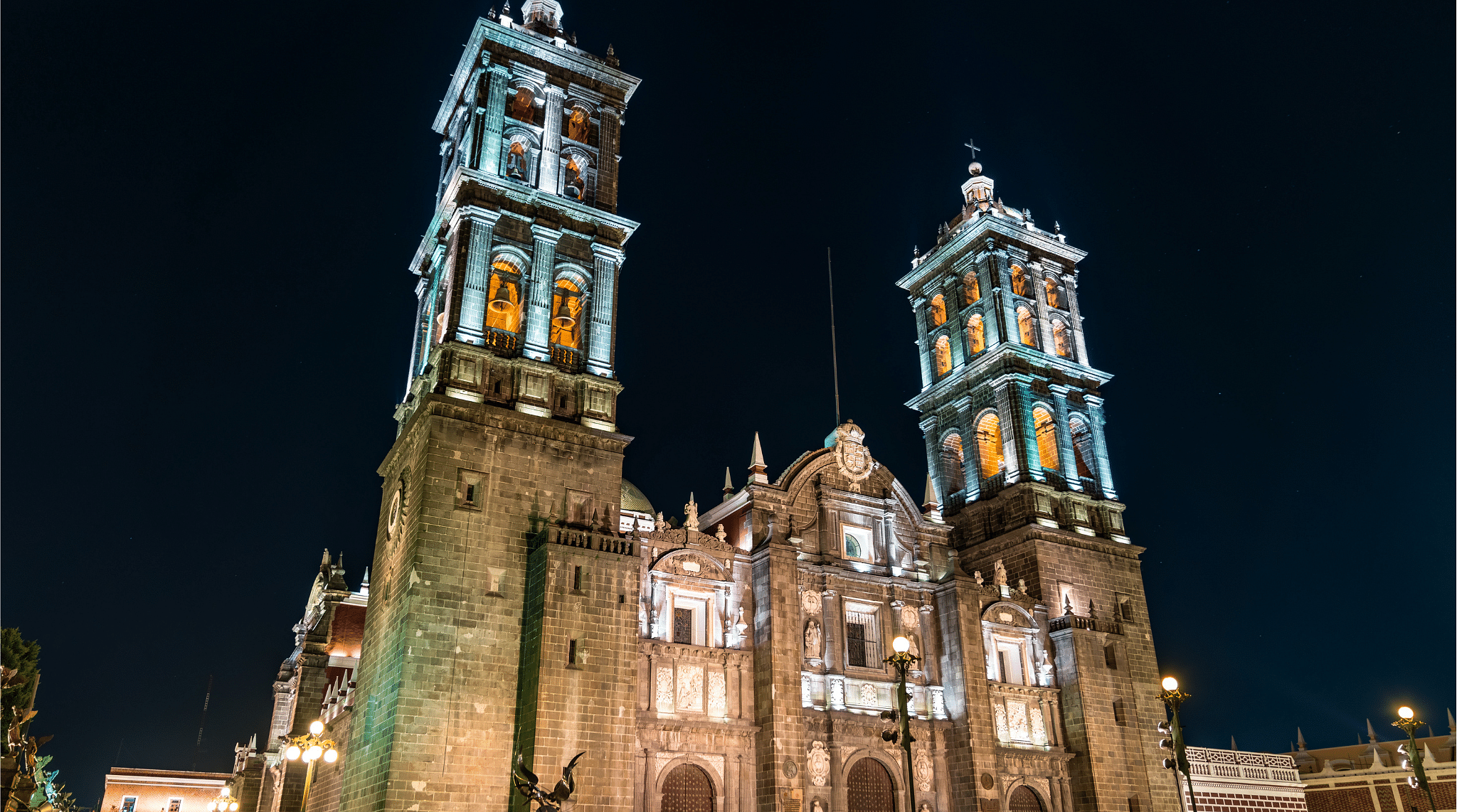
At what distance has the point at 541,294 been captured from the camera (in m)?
36.8

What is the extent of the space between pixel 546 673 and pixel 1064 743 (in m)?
21.4

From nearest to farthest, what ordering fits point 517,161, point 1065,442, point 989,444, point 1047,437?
1. point 517,161
2. point 1065,442
3. point 1047,437
4. point 989,444

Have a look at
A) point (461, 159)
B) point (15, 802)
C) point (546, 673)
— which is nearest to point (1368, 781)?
point (546, 673)

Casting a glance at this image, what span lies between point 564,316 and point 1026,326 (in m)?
24.1

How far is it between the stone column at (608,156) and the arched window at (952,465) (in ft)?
67.2

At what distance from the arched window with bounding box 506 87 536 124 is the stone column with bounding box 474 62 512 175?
2.56ft

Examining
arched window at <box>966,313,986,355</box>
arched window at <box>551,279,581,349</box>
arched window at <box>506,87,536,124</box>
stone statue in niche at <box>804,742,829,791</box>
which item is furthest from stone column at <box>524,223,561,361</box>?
arched window at <box>966,313,986,355</box>

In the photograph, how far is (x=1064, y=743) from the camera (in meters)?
39.5

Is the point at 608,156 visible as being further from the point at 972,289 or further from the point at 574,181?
the point at 972,289

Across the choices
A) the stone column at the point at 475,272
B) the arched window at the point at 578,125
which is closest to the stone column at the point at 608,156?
the arched window at the point at 578,125

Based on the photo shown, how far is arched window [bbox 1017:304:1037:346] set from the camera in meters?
50.1

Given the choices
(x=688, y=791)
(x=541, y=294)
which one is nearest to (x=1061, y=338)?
(x=541, y=294)

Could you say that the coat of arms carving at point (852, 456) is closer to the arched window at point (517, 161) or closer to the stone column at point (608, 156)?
the stone column at point (608, 156)

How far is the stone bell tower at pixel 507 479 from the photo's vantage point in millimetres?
28922
